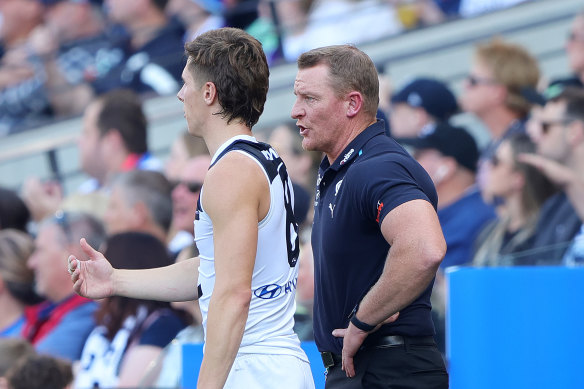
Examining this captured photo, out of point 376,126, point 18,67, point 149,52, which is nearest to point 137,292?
point 376,126

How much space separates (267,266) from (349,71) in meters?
0.81

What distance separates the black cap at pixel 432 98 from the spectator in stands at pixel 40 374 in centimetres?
345

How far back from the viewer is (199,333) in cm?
481

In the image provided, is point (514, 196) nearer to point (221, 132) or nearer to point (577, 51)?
point (577, 51)

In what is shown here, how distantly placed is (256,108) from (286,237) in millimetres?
412

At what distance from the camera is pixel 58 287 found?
639 centimetres

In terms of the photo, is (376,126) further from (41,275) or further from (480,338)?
(41,275)

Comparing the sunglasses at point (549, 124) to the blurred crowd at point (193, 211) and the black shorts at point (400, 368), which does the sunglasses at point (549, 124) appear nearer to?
the blurred crowd at point (193, 211)

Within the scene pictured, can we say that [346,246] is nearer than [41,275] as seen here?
Yes

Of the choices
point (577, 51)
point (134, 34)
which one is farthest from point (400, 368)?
point (134, 34)

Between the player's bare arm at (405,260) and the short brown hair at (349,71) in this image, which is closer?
the player's bare arm at (405,260)

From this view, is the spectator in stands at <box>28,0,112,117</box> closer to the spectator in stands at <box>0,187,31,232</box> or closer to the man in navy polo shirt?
the spectator in stands at <box>0,187,31,232</box>

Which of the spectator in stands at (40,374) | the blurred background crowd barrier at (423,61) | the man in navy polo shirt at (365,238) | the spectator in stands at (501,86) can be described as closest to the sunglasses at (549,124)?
the spectator in stands at (501,86)

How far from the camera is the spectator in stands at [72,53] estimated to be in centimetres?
1059
